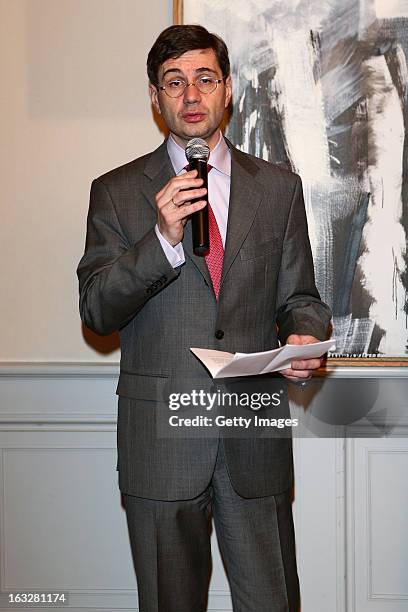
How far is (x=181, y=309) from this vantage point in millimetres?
1831

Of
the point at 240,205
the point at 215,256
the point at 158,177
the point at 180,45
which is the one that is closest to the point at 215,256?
the point at 215,256

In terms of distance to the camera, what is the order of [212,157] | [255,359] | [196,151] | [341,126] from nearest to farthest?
[255,359] < [196,151] < [212,157] < [341,126]

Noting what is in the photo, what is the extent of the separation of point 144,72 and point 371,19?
0.78 metres

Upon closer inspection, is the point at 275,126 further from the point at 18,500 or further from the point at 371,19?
the point at 18,500

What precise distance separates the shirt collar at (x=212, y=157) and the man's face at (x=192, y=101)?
2 cm

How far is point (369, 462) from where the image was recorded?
2.65m

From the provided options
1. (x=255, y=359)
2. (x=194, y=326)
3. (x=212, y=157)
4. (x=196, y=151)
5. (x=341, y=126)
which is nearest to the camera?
(x=255, y=359)

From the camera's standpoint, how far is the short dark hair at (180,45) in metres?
1.91

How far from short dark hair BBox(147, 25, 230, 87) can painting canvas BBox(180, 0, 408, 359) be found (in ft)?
2.03

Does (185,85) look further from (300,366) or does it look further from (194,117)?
(300,366)

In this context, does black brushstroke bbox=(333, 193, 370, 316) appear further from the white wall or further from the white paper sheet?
the white paper sheet

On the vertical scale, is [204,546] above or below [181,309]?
below

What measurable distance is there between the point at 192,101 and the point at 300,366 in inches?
27.2

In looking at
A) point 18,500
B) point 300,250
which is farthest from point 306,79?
point 18,500
